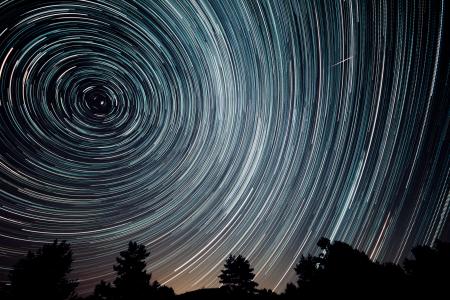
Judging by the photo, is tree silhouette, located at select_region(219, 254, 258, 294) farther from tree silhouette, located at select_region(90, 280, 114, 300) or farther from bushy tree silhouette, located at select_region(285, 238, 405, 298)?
tree silhouette, located at select_region(90, 280, 114, 300)

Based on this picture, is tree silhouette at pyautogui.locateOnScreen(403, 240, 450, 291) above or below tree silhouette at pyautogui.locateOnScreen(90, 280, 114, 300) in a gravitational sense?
above

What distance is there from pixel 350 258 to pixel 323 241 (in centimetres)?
386

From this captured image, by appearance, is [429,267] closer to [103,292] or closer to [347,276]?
[347,276]

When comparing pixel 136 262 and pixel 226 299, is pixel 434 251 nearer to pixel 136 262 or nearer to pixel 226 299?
pixel 226 299

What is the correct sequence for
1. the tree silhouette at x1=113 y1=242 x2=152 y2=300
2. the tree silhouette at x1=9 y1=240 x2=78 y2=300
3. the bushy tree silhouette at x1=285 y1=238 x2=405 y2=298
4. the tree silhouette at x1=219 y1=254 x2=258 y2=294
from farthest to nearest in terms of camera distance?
the tree silhouette at x1=219 y1=254 x2=258 y2=294 < the bushy tree silhouette at x1=285 y1=238 x2=405 y2=298 < the tree silhouette at x1=113 y1=242 x2=152 y2=300 < the tree silhouette at x1=9 y1=240 x2=78 y2=300

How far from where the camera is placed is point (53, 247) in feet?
43.9

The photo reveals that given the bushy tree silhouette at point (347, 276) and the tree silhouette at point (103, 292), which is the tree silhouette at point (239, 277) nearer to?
the bushy tree silhouette at point (347, 276)

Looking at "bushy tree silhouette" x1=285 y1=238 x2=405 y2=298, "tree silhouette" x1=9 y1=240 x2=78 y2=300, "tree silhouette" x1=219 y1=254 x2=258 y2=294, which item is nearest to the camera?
"tree silhouette" x1=9 y1=240 x2=78 y2=300

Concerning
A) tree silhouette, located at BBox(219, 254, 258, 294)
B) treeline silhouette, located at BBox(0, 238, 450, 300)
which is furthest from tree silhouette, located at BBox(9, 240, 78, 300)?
tree silhouette, located at BBox(219, 254, 258, 294)

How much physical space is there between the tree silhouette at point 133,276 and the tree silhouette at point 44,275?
2702mm

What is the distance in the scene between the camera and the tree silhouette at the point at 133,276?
13.9 metres

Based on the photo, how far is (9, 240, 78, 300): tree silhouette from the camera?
36.6ft

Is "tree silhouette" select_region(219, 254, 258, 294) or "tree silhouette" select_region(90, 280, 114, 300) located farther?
"tree silhouette" select_region(219, 254, 258, 294)

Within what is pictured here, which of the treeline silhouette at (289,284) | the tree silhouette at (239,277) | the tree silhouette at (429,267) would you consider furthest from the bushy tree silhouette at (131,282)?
the tree silhouette at (429,267)
